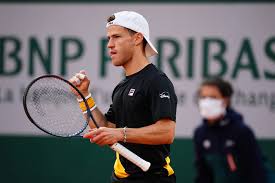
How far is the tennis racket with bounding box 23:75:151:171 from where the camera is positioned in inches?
195

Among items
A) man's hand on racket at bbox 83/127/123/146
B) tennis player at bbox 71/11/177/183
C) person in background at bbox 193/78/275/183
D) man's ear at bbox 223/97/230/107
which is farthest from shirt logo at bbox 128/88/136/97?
man's ear at bbox 223/97/230/107

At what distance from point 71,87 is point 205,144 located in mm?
1311

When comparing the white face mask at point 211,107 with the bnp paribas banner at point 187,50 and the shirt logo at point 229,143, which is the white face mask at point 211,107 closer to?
the shirt logo at point 229,143

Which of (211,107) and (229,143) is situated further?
(211,107)

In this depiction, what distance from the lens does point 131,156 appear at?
15.9ft

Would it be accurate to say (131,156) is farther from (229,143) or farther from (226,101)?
(226,101)

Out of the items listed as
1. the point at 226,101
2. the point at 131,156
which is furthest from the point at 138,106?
the point at 226,101

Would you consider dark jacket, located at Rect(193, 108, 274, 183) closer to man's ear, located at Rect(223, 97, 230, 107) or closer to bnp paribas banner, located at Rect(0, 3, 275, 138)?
man's ear, located at Rect(223, 97, 230, 107)

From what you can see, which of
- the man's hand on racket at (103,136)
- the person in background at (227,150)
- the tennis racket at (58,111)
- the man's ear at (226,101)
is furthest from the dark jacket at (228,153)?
the man's hand on racket at (103,136)

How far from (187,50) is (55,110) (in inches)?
132

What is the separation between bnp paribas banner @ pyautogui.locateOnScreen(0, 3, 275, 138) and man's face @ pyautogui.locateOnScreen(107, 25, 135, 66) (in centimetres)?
333

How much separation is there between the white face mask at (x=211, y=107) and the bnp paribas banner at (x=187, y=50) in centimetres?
192

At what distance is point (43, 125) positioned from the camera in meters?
5.09

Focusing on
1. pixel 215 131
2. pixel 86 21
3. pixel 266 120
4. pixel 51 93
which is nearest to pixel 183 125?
pixel 266 120
